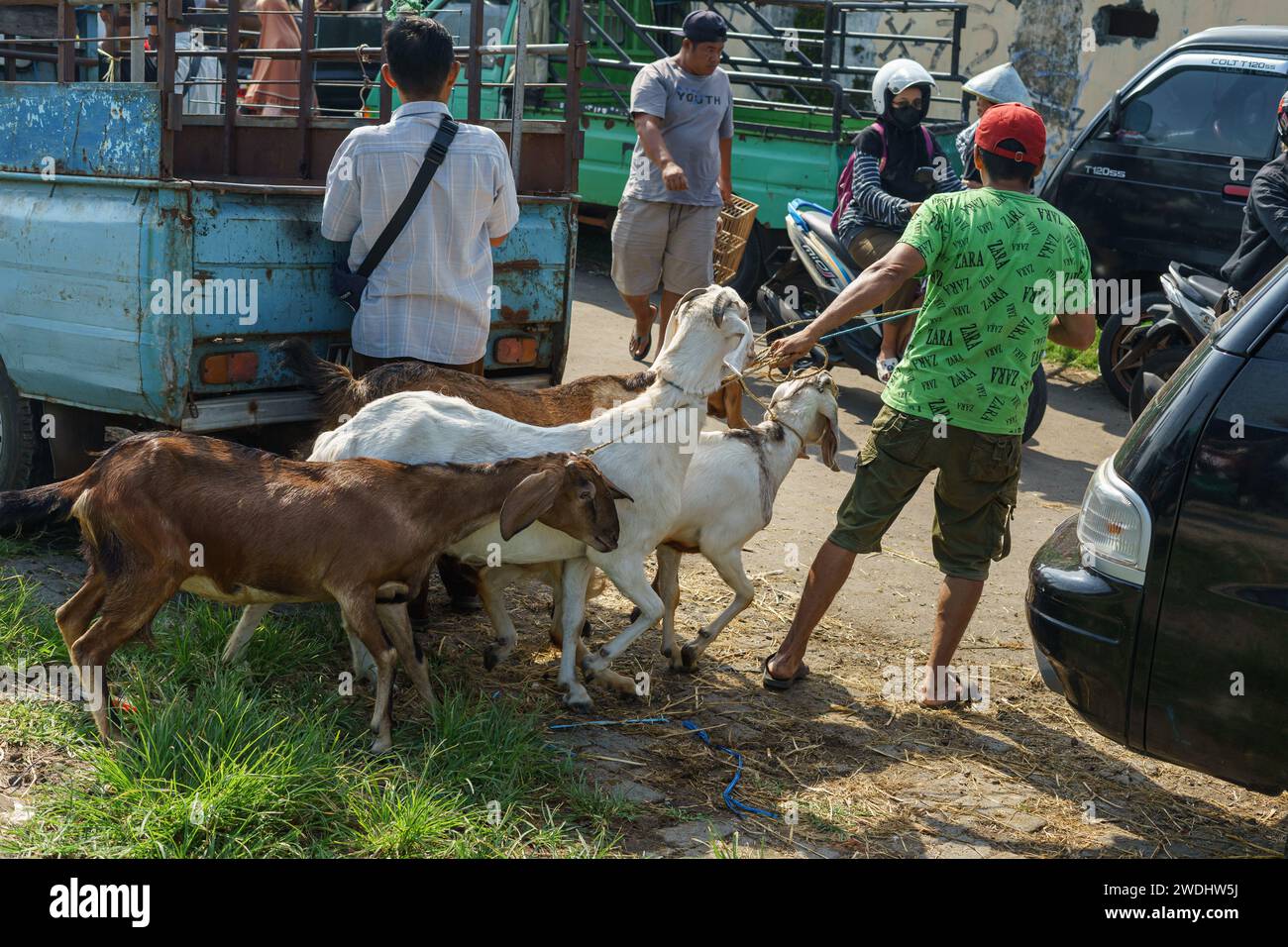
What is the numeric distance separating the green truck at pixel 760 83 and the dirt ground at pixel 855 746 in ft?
15.0

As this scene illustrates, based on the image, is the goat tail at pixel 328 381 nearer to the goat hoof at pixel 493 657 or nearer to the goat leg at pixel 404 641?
the goat leg at pixel 404 641

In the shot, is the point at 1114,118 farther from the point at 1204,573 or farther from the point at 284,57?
the point at 1204,573

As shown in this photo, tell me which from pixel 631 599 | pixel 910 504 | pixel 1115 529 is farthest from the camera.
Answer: pixel 910 504

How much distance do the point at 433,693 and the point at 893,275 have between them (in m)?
2.15

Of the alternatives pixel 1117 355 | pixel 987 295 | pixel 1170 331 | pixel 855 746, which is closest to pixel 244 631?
pixel 855 746

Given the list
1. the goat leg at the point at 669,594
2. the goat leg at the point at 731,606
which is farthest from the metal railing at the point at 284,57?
the goat leg at the point at 731,606

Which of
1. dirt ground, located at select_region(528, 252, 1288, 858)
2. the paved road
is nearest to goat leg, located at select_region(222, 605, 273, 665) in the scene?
dirt ground, located at select_region(528, 252, 1288, 858)

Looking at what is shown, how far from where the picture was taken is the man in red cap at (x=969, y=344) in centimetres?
453

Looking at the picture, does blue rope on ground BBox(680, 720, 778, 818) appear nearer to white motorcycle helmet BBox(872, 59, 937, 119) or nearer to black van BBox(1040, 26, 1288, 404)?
white motorcycle helmet BBox(872, 59, 937, 119)

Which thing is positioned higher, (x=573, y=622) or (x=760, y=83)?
(x=760, y=83)

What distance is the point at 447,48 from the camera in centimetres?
485

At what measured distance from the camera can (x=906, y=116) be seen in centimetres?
825

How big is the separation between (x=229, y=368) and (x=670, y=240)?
364 cm
